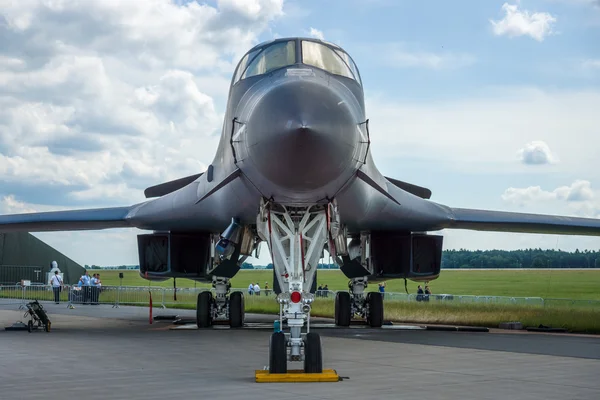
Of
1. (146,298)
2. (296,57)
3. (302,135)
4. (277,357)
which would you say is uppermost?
(296,57)

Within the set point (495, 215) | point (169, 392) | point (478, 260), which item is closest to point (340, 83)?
point (169, 392)

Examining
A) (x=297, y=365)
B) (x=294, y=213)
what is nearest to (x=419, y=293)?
(x=294, y=213)

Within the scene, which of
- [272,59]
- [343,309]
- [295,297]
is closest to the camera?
[295,297]

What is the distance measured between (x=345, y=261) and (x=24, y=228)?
22.5 feet

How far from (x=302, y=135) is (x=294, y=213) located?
2196 millimetres

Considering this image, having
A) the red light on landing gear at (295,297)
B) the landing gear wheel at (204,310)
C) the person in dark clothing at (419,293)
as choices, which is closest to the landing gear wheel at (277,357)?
the red light on landing gear at (295,297)

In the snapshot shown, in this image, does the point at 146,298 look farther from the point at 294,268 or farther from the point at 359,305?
the point at 294,268

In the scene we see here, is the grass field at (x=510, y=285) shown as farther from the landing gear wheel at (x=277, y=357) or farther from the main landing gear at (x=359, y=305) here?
the landing gear wheel at (x=277, y=357)

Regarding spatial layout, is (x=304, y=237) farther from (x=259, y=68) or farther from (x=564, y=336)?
(x=564, y=336)

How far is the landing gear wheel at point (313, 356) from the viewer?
8.57m

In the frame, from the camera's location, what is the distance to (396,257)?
56.1ft

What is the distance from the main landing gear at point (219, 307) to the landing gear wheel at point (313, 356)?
7.77m

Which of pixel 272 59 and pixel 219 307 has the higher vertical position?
pixel 272 59

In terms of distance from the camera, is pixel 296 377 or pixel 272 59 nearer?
pixel 296 377
